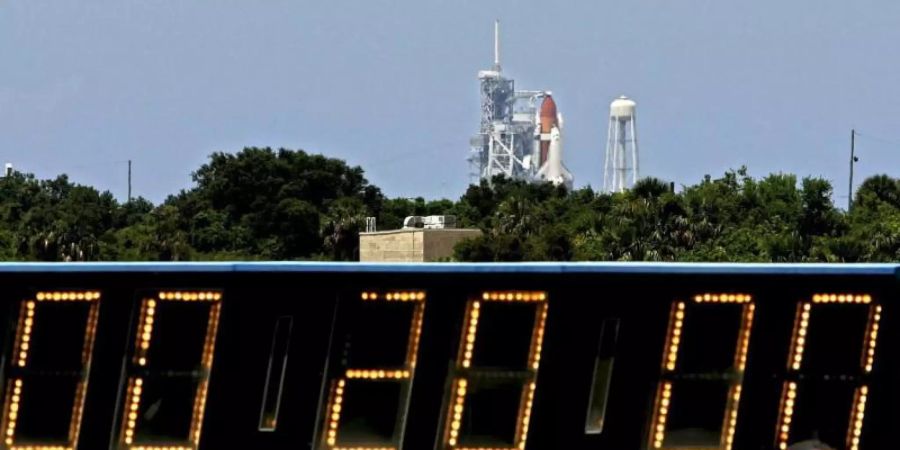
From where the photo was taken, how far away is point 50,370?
1556 centimetres

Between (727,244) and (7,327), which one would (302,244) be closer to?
(727,244)

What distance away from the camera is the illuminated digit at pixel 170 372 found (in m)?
15.6

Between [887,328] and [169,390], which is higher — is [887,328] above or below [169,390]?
above

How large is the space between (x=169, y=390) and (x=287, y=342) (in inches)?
32.9

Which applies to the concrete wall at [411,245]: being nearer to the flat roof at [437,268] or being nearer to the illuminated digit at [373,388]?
the flat roof at [437,268]

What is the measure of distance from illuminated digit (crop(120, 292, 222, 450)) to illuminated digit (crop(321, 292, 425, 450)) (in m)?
0.87

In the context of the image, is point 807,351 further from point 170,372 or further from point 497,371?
point 170,372

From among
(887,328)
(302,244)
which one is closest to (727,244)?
(302,244)

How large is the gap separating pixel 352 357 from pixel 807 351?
307 centimetres

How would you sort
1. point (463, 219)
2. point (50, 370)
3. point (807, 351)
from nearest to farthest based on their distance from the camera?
point (50, 370), point (807, 351), point (463, 219)

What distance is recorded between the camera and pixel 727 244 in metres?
95.4

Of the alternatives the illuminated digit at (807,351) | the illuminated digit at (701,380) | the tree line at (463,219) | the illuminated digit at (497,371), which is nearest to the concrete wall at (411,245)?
the tree line at (463,219)

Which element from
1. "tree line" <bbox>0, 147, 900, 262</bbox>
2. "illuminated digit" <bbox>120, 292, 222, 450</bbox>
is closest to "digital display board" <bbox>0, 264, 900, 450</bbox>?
"illuminated digit" <bbox>120, 292, 222, 450</bbox>

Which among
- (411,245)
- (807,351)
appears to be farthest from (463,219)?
(807,351)
